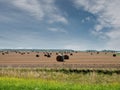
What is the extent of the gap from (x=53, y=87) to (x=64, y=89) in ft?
4.10

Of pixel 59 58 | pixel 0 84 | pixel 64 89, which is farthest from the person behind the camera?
pixel 59 58

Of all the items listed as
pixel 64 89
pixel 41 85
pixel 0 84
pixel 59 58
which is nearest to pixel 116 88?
pixel 64 89

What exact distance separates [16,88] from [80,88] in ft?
17.8

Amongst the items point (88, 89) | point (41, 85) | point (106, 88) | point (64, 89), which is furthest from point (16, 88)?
point (106, 88)

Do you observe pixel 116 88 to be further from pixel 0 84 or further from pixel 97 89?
pixel 0 84

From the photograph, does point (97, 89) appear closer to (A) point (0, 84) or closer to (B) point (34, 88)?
(B) point (34, 88)

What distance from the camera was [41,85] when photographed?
24.0 m

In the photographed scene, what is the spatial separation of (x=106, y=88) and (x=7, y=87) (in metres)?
8.54

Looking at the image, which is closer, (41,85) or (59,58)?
(41,85)

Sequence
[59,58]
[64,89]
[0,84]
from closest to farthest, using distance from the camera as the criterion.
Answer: [64,89]
[0,84]
[59,58]

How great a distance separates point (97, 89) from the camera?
890 inches

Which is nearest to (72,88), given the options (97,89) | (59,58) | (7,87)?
(97,89)

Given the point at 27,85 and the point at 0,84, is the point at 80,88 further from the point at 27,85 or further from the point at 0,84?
the point at 0,84

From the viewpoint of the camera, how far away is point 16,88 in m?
22.7
